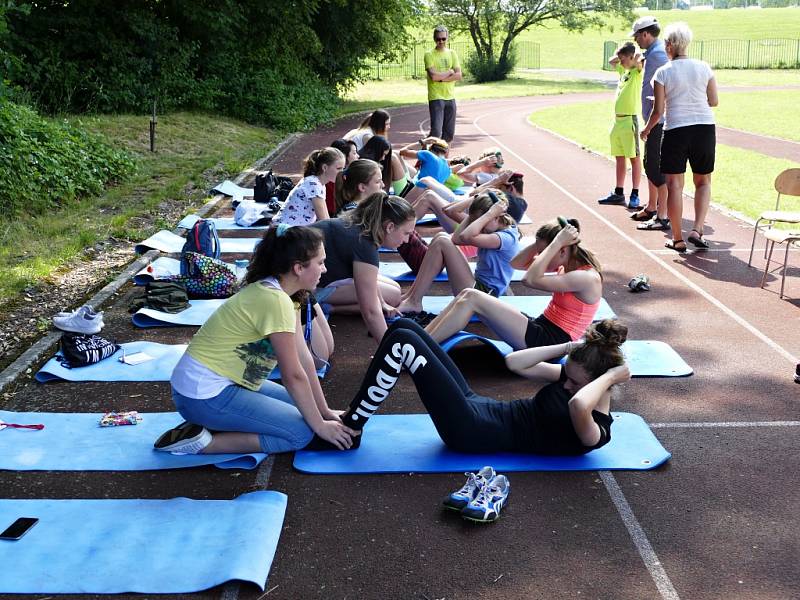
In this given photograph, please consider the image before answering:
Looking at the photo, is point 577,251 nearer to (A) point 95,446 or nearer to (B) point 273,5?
(A) point 95,446

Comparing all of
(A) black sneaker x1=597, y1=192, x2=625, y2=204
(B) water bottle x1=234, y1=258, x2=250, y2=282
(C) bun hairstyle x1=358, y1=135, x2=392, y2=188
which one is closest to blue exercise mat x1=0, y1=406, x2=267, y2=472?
(B) water bottle x1=234, y1=258, x2=250, y2=282

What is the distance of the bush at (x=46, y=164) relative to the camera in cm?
1089

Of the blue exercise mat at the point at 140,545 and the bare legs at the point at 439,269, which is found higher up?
the bare legs at the point at 439,269

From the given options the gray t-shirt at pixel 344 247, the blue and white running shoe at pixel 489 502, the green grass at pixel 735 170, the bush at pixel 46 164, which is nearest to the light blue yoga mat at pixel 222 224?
the bush at pixel 46 164

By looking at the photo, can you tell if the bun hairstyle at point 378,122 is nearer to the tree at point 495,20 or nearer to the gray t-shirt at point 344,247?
the gray t-shirt at point 344,247

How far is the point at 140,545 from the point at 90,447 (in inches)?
48.7

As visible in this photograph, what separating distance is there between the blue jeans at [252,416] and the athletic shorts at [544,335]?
71.8 inches

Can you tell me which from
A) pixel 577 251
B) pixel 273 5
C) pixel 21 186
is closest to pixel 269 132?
pixel 273 5

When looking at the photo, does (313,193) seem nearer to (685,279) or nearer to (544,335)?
(544,335)

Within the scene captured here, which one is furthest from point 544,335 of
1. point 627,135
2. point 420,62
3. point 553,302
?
point 420,62

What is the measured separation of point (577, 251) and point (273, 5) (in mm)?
20942

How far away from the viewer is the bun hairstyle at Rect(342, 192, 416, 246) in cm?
587

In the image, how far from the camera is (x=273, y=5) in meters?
24.4

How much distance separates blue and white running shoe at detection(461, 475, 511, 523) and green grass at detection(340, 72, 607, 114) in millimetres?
26360
